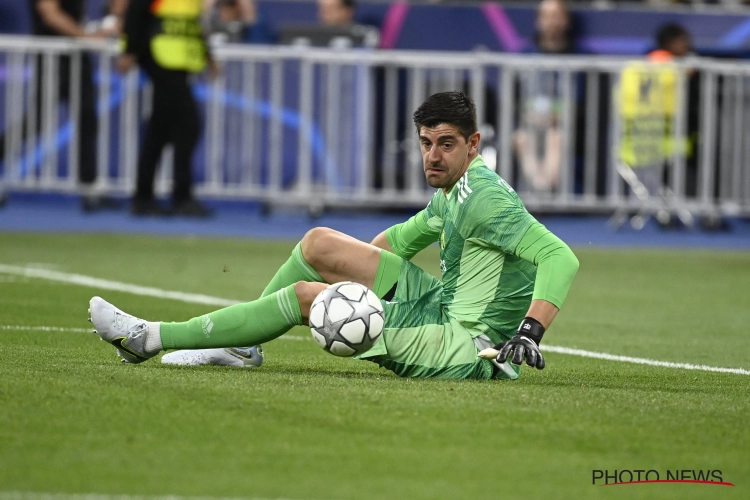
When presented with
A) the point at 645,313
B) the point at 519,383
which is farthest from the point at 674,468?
the point at 645,313

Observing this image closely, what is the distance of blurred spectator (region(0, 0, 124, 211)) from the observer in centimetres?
1603

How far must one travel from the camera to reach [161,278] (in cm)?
1128

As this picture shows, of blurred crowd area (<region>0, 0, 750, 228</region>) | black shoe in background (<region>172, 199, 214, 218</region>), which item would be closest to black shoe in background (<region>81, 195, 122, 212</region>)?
blurred crowd area (<region>0, 0, 750, 228</region>)

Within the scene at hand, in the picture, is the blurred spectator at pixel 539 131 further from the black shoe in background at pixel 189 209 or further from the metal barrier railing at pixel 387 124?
the black shoe in background at pixel 189 209

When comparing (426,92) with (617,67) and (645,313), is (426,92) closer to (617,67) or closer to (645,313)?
(617,67)

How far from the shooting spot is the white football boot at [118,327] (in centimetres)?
607

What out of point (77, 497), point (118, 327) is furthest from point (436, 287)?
point (77, 497)

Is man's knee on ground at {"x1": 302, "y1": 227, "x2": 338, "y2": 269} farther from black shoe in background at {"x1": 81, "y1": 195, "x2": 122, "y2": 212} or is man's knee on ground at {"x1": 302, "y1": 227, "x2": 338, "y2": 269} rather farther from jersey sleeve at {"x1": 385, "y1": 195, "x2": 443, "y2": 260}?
black shoe in background at {"x1": 81, "y1": 195, "x2": 122, "y2": 212}

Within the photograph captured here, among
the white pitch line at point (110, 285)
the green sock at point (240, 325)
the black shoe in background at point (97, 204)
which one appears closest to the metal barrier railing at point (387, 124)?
the black shoe in background at point (97, 204)

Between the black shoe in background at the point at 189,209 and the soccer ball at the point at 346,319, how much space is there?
10053 mm

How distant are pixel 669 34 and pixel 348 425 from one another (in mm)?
12513

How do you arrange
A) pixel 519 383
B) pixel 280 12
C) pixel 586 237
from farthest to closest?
1. pixel 280 12
2. pixel 586 237
3. pixel 519 383

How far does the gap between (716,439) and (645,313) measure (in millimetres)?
5326

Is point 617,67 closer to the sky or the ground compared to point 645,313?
closer to the sky
